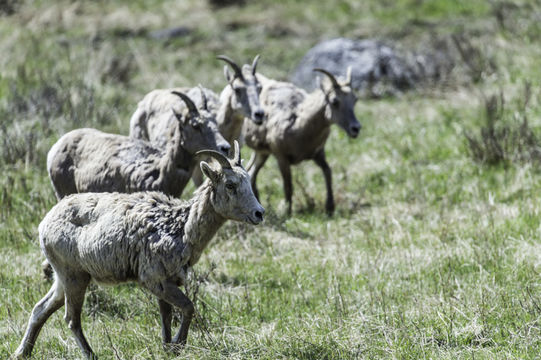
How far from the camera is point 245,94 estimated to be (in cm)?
904

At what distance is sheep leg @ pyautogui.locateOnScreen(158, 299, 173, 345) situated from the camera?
18.7 ft

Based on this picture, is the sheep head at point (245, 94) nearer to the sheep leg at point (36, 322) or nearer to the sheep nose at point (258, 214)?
the sheep nose at point (258, 214)

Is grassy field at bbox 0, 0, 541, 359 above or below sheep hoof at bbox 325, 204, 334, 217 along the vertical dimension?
above

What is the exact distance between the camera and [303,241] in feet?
28.4

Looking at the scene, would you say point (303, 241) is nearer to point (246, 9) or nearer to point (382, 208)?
point (382, 208)

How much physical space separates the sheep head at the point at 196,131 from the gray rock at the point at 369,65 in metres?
7.46

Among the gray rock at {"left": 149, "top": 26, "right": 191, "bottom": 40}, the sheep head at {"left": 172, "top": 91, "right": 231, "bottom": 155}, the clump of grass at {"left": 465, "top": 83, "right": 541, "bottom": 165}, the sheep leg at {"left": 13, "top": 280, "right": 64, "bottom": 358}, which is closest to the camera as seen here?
the sheep leg at {"left": 13, "top": 280, "right": 64, "bottom": 358}

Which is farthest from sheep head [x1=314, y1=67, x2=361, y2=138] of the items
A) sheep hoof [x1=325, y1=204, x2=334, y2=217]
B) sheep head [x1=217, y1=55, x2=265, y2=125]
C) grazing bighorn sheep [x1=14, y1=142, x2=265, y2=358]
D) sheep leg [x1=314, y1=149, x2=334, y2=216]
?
grazing bighorn sheep [x1=14, y1=142, x2=265, y2=358]

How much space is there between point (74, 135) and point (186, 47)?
10679 millimetres

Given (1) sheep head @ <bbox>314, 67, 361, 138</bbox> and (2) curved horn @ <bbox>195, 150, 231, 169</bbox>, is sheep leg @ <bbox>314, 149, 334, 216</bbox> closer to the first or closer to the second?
(1) sheep head @ <bbox>314, 67, 361, 138</bbox>

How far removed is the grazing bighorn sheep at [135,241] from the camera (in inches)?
219

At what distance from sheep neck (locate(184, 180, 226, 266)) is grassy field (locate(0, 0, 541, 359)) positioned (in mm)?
534

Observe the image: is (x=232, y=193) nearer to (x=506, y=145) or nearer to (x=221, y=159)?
(x=221, y=159)

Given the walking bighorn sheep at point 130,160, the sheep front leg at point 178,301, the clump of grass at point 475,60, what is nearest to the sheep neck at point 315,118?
the walking bighorn sheep at point 130,160
